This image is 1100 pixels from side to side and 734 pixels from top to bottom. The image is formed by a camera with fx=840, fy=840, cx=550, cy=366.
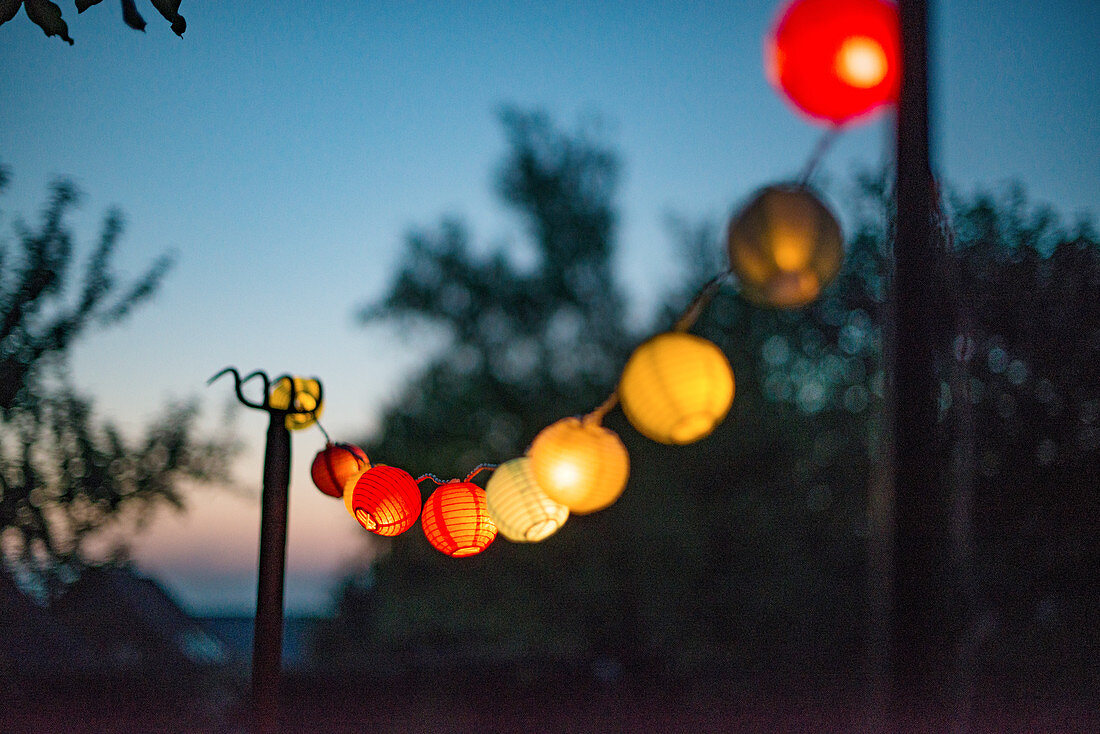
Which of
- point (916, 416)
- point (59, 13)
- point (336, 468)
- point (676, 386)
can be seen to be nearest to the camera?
point (916, 416)

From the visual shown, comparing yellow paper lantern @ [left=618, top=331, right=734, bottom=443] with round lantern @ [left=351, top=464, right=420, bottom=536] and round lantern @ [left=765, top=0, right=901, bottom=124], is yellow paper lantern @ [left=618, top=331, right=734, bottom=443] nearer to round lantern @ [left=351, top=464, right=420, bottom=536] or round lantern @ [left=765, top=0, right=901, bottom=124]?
round lantern @ [left=765, top=0, right=901, bottom=124]

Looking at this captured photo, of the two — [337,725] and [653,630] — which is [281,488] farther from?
[653,630]

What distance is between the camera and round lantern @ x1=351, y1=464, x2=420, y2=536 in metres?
2.68

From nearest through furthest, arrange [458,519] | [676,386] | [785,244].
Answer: [785,244] < [676,386] < [458,519]

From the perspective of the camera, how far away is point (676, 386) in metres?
1.89

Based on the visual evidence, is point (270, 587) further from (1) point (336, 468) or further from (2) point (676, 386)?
(2) point (676, 386)

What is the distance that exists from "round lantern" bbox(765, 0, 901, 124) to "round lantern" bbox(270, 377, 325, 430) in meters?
1.93

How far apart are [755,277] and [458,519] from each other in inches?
52.0

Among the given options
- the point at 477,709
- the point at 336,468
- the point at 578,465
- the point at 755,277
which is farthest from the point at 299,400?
the point at 477,709

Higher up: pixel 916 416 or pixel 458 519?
pixel 916 416

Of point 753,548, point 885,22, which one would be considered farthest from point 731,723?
point 885,22

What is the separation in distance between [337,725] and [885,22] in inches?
298

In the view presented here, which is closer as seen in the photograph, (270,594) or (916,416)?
(916,416)

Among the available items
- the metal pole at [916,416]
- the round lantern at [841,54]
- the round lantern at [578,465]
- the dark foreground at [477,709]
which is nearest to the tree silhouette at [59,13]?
the round lantern at [578,465]
